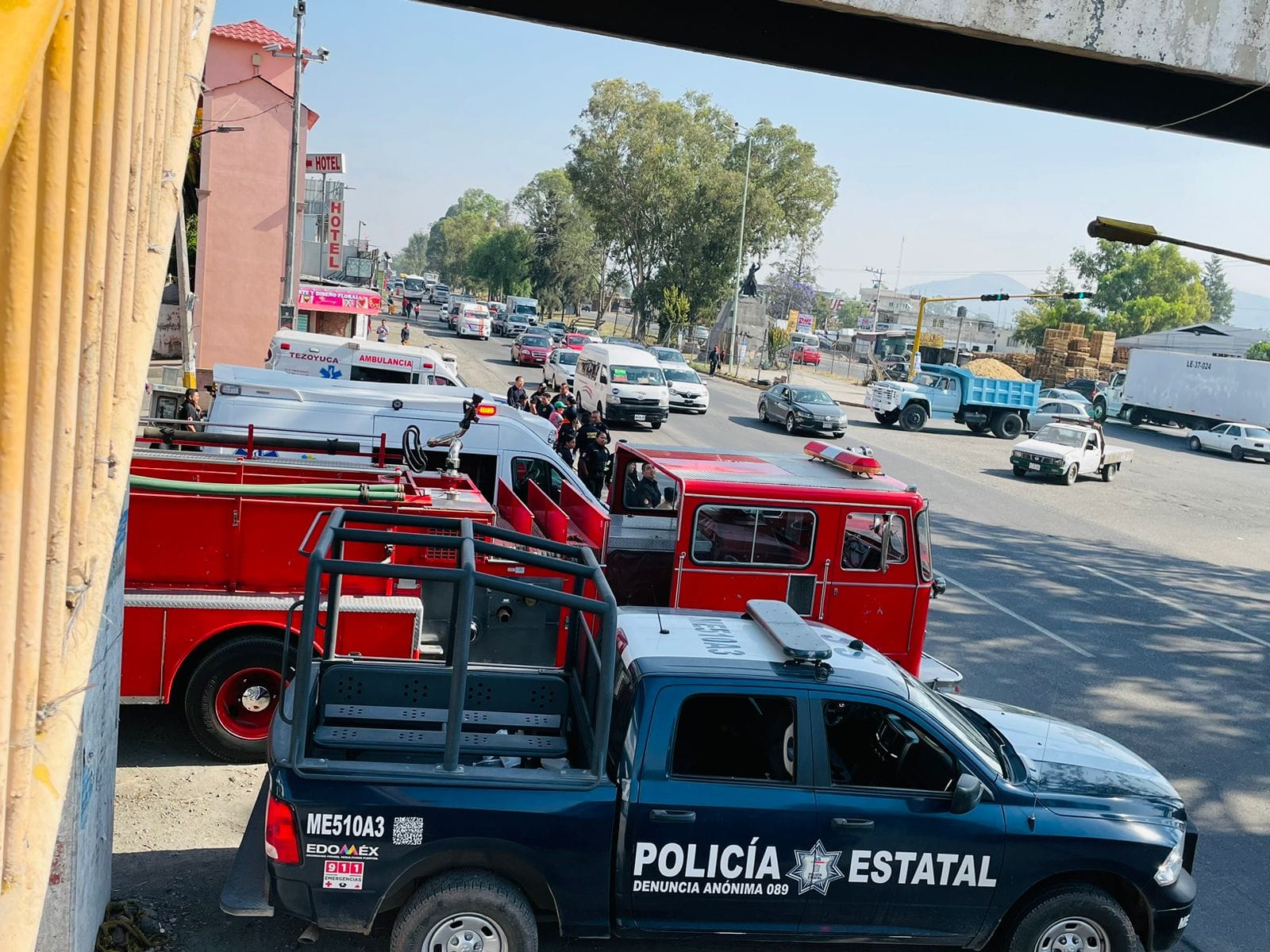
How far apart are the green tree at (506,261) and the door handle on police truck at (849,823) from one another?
10635 centimetres

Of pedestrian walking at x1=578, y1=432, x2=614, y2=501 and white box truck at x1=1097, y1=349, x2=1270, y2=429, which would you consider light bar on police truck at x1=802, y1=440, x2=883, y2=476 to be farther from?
white box truck at x1=1097, y1=349, x2=1270, y2=429

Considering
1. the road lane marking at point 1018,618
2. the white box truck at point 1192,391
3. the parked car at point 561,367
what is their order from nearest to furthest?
the road lane marking at point 1018,618, the parked car at point 561,367, the white box truck at point 1192,391

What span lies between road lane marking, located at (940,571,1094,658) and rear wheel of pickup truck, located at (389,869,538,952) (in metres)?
9.07

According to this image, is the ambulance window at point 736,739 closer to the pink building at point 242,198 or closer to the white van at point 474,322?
the pink building at point 242,198

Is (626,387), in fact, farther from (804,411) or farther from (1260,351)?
(1260,351)

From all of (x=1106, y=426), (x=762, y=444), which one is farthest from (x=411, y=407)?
(x=1106, y=426)

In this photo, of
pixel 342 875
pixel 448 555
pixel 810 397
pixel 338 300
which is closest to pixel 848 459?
pixel 448 555

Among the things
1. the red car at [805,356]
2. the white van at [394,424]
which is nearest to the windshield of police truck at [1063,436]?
the white van at [394,424]

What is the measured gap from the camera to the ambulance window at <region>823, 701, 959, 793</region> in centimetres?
541

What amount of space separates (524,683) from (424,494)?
2836 mm

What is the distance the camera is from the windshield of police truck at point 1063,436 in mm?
28719

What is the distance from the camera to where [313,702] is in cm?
554

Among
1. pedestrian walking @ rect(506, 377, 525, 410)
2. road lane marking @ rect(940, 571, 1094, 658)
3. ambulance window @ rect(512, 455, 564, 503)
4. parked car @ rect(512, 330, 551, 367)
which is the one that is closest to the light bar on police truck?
ambulance window @ rect(512, 455, 564, 503)

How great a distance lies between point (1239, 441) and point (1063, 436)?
16851 mm
